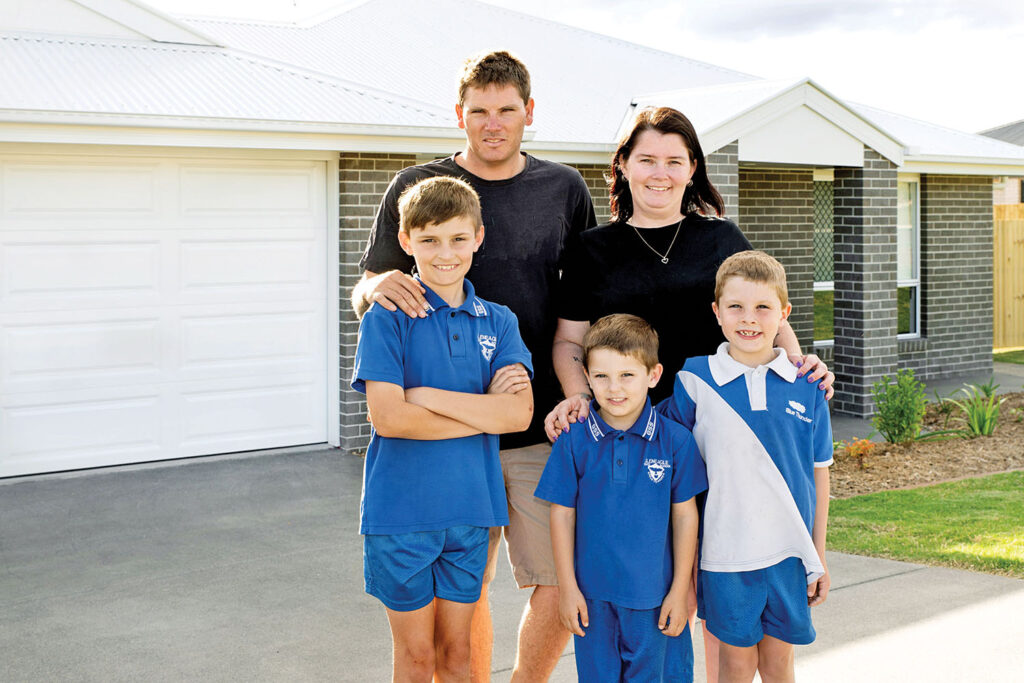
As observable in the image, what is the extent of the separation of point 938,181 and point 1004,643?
10.2 m

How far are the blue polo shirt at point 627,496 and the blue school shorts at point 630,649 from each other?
0.17ft

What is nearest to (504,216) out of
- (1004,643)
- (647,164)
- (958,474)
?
(647,164)

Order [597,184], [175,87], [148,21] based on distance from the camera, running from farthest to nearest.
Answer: [597,184] < [148,21] < [175,87]

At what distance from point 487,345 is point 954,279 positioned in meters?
12.2

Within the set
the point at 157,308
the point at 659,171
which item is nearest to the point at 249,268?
the point at 157,308

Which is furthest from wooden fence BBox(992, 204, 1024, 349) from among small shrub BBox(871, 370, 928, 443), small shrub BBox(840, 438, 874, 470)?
small shrub BBox(840, 438, 874, 470)

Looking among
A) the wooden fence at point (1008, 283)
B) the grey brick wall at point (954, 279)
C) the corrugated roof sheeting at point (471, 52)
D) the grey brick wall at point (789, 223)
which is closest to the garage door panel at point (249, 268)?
the corrugated roof sheeting at point (471, 52)

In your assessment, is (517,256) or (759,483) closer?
(759,483)

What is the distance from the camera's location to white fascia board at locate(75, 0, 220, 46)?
9.47 meters

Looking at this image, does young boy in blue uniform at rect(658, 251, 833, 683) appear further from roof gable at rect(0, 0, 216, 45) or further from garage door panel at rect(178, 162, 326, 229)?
roof gable at rect(0, 0, 216, 45)

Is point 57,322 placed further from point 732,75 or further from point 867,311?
point 732,75

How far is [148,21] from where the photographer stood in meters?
9.66

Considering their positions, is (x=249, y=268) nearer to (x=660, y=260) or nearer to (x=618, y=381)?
(x=660, y=260)

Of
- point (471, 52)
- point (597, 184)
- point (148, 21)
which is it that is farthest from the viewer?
point (471, 52)
